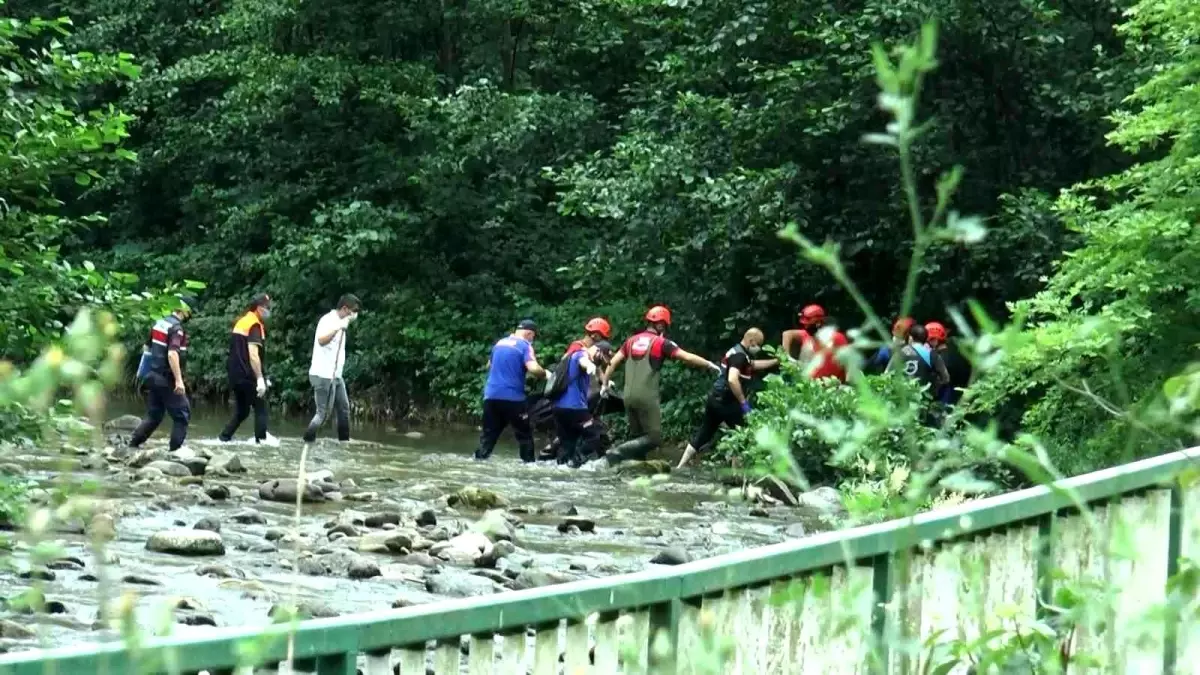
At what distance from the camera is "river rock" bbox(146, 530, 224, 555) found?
39.9ft

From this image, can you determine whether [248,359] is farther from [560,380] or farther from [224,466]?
[224,466]

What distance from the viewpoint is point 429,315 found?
107 ft

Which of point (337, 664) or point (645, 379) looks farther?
point (645, 379)

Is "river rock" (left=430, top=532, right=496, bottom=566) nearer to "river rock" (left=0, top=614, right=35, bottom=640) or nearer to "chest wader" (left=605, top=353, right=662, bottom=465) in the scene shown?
"river rock" (left=0, top=614, right=35, bottom=640)

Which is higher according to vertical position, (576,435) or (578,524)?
(576,435)

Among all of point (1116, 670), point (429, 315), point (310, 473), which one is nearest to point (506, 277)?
point (429, 315)

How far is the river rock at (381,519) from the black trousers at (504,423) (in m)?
7.44

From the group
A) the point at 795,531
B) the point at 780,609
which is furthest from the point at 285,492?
the point at 780,609

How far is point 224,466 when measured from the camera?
18.3 meters

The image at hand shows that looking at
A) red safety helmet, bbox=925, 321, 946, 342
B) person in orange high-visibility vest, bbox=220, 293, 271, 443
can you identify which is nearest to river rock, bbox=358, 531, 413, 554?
person in orange high-visibility vest, bbox=220, 293, 271, 443

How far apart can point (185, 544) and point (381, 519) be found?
2.28 m

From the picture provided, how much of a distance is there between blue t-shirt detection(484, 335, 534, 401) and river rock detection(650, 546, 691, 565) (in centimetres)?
909

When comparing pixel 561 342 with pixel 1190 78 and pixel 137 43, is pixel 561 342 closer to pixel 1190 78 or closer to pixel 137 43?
pixel 137 43

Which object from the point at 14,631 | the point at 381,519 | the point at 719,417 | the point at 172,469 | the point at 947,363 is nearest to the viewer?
the point at 14,631
